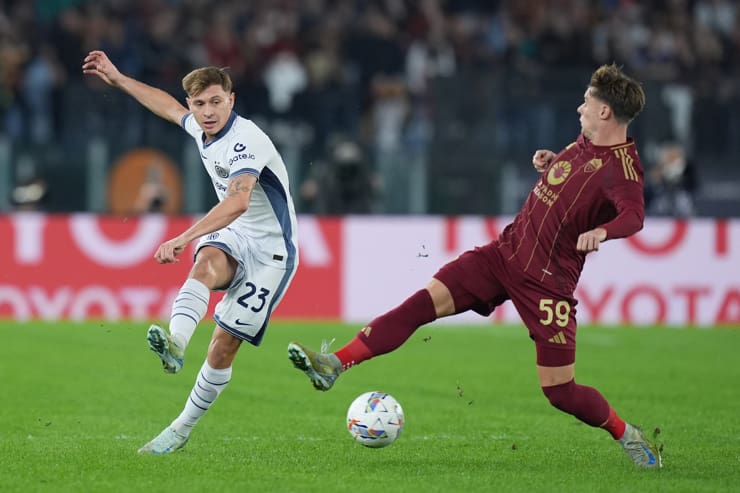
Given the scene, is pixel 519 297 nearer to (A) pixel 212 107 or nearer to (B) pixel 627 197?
(B) pixel 627 197

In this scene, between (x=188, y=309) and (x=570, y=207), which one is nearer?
(x=188, y=309)

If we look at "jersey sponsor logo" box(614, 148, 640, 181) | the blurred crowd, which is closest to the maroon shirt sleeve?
"jersey sponsor logo" box(614, 148, 640, 181)

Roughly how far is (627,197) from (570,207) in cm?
37

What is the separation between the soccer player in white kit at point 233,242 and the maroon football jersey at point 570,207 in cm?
133

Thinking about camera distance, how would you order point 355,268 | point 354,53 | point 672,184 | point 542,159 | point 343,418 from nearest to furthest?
point 542,159
point 343,418
point 355,268
point 672,184
point 354,53

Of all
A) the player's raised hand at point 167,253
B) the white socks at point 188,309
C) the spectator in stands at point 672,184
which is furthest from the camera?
the spectator in stands at point 672,184

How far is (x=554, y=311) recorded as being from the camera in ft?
24.2

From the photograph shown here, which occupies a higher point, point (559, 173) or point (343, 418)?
point (559, 173)

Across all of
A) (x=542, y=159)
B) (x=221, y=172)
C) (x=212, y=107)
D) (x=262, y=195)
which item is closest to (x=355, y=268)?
(x=542, y=159)

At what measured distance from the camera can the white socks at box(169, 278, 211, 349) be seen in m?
7.09

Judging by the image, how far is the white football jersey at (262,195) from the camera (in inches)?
299

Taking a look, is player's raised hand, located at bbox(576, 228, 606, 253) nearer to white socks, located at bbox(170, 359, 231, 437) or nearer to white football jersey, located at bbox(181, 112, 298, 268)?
white football jersey, located at bbox(181, 112, 298, 268)

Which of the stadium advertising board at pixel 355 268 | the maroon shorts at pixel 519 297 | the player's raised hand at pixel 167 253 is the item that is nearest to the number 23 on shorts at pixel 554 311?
the maroon shorts at pixel 519 297

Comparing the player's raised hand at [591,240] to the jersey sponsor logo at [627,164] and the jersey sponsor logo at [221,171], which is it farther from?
the jersey sponsor logo at [221,171]
